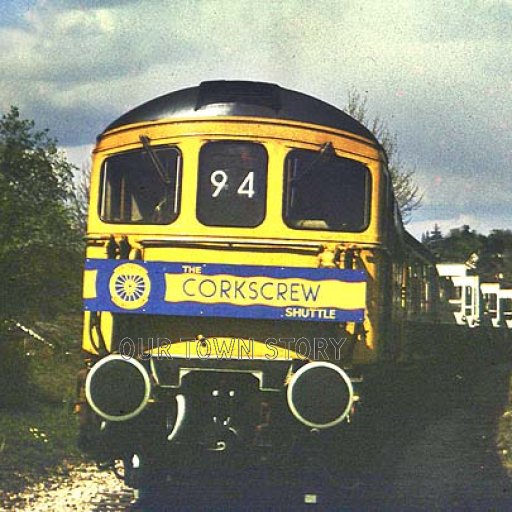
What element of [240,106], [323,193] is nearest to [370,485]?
[323,193]

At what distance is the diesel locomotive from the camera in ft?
22.9

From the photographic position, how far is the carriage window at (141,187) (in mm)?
7375

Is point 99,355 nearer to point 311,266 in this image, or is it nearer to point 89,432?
point 89,432

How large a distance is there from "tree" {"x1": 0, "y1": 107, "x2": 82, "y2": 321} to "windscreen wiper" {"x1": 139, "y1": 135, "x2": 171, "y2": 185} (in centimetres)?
244

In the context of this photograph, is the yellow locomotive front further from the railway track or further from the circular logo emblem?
the railway track

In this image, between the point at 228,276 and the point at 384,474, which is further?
the point at 384,474

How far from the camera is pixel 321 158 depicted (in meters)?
7.45

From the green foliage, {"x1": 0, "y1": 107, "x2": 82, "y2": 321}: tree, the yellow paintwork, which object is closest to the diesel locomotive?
the yellow paintwork

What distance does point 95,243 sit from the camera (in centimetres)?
750

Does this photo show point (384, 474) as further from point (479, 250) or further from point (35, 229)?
point (479, 250)

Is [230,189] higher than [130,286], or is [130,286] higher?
[230,189]

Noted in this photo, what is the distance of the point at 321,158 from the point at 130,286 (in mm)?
1657

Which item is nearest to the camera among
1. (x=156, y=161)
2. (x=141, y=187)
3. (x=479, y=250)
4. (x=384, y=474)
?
(x=156, y=161)

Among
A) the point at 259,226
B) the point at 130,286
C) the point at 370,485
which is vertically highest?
the point at 259,226
